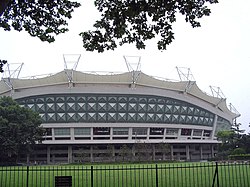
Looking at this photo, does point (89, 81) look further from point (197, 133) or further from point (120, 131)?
point (197, 133)

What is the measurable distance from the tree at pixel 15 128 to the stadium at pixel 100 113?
16.3 metres

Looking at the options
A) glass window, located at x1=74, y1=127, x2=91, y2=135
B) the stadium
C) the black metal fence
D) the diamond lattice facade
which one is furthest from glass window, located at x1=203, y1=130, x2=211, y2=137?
the black metal fence

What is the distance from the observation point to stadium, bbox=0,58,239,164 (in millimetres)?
66312

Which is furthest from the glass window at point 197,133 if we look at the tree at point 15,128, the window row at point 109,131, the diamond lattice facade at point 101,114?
the tree at point 15,128

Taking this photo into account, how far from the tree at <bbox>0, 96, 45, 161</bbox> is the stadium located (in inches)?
642

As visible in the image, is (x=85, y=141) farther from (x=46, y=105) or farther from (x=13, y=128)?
(x=13, y=128)

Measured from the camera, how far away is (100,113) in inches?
2662

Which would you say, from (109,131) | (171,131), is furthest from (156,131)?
(109,131)

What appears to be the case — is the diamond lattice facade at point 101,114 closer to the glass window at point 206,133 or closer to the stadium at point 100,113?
the stadium at point 100,113

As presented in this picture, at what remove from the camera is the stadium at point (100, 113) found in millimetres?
66312

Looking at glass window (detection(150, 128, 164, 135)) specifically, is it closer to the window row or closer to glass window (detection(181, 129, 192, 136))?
the window row

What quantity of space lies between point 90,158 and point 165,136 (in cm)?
1755

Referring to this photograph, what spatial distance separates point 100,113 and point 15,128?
24430mm

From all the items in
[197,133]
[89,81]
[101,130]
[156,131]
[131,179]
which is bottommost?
[197,133]
